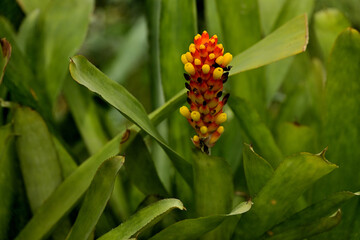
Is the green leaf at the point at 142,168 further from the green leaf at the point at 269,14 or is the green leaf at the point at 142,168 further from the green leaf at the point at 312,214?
the green leaf at the point at 269,14

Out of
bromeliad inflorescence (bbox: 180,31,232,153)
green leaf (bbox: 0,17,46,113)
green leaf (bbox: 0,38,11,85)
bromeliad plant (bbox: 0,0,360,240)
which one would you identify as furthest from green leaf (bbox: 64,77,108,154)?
bromeliad inflorescence (bbox: 180,31,232,153)

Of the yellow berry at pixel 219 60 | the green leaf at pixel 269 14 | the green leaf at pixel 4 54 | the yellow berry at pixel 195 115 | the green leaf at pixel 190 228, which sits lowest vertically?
the green leaf at pixel 190 228


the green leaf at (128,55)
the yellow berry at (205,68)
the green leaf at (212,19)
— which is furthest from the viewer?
the green leaf at (128,55)

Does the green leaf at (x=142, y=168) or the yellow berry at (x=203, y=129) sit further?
the green leaf at (x=142, y=168)

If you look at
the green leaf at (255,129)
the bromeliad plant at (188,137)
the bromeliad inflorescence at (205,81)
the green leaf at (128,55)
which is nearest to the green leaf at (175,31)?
the bromeliad plant at (188,137)

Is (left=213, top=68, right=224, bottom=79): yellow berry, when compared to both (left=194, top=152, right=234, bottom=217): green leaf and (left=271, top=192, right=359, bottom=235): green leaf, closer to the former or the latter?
(left=194, top=152, right=234, bottom=217): green leaf

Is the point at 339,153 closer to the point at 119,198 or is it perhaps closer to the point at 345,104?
the point at 345,104
